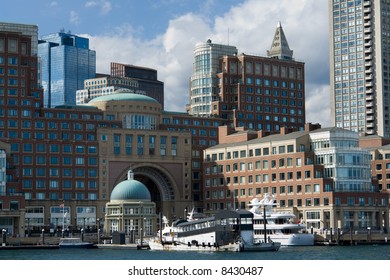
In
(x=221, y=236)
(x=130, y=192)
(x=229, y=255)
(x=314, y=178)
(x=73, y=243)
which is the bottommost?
(x=73, y=243)

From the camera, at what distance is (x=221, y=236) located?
122125 mm

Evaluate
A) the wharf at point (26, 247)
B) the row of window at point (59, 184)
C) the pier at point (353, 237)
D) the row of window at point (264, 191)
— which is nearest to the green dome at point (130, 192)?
the row of window at point (59, 184)

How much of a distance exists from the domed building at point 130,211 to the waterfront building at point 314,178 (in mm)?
20623

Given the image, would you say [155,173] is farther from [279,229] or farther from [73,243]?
[279,229]

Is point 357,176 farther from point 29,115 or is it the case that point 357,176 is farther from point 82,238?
point 29,115

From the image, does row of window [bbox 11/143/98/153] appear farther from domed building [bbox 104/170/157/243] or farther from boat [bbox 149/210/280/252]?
boat [bbox 149/210/280/252]

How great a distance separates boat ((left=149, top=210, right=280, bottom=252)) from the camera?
119 meters

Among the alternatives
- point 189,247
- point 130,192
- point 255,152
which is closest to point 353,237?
point 255,152

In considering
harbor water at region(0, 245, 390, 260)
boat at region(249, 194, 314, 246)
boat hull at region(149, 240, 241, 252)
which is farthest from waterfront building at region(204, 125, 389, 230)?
harbor water at region(0, 245, 390, 260)

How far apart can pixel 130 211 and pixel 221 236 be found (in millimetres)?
50952

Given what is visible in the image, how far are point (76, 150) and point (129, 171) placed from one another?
16206 mm

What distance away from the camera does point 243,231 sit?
11975cm

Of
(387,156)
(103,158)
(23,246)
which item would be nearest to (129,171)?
(103,158)

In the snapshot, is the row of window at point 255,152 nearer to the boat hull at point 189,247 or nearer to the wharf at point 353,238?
the wharf at point 353,238
